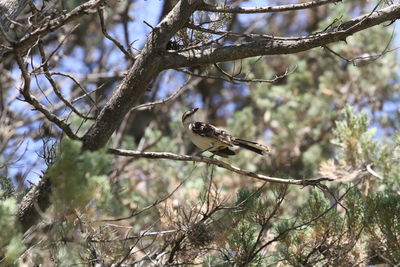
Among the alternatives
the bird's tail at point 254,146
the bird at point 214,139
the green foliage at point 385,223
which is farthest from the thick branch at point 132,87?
the green foliage at point 385,223

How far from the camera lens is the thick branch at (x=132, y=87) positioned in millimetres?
3603

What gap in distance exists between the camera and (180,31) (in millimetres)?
4047

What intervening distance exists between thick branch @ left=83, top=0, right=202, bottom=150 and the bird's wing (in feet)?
5.82

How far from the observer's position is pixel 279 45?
12.1ft

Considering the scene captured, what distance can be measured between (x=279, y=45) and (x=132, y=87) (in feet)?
3.54

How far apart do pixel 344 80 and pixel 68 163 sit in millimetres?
6739

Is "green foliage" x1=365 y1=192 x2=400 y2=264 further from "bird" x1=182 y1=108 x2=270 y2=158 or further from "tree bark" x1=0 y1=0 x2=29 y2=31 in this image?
"tree bark" x1=0 y1=0 x2=29 y2=31

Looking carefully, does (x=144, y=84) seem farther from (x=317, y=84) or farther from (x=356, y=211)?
(x=317, y=84)

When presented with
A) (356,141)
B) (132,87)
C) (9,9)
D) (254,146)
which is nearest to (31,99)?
(132,87)

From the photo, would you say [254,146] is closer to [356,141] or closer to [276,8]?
[356,141]

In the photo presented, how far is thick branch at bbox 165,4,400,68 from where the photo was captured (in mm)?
3619

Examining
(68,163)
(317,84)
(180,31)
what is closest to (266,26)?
(317,84)

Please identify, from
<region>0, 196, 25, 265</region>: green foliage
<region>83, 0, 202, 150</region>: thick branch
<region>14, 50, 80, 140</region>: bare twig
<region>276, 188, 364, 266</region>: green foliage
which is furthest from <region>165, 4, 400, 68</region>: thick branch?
<region>0, 196, 25, 265</region>: green foliage

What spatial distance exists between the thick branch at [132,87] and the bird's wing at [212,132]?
177cm
